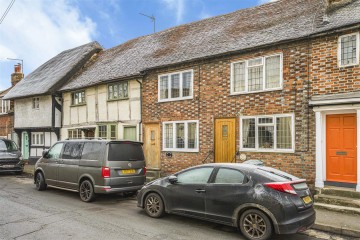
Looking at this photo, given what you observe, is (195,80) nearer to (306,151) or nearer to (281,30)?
Answer: (281,30)

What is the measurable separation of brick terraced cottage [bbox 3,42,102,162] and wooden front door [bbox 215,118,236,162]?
11811 millimetres

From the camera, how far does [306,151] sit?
9.74 meters

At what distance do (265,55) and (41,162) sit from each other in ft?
29.8

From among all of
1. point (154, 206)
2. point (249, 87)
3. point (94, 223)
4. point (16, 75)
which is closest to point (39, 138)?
point (16, 75)

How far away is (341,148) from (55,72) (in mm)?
18749

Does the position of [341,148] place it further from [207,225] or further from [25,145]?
[25,145]

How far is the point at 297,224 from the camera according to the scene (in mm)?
5672

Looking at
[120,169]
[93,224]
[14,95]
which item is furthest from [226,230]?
[14,95]

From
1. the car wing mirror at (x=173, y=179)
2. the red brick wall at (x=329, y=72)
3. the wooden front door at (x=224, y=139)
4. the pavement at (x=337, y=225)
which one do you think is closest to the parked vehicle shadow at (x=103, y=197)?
the car wing mirror at (x=173, y=179)

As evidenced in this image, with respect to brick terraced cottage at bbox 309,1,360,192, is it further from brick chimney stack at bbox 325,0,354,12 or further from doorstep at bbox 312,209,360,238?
doorstep at bbox 312,209,360,238

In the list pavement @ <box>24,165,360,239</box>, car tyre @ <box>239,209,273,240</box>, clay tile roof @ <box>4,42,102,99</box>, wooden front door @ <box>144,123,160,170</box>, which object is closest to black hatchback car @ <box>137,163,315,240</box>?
car tyre @ <box>239,209,273,240</box>

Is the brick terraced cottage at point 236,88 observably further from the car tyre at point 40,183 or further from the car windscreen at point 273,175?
the car tyre at point 40,183

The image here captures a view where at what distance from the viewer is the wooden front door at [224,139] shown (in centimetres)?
1167

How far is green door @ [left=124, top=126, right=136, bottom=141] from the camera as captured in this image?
50.6ft
